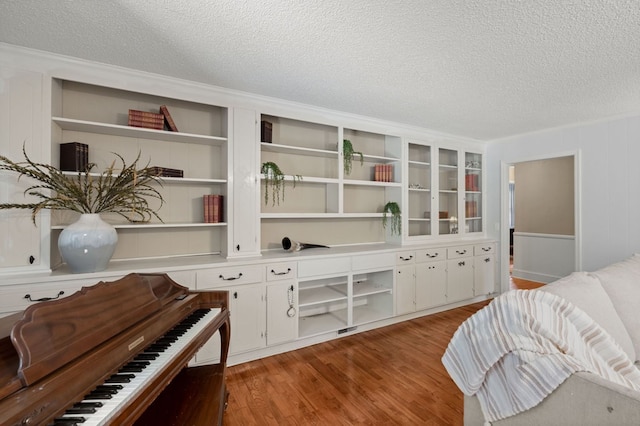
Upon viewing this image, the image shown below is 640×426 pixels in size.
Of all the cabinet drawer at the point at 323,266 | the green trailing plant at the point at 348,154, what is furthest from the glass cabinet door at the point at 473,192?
the cabinet drawer at the point at 323,266

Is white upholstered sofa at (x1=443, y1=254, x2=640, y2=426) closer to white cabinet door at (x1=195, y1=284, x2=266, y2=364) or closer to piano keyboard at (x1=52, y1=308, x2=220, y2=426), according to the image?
piano keyboard at (x1=52, y1=308, x2=220, y2=426)

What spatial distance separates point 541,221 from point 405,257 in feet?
11.5

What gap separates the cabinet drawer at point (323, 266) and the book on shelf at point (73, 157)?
6.16ft

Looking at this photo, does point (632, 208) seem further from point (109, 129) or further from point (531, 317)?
point (109, 129)

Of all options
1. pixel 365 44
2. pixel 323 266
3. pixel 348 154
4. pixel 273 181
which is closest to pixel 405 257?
pixel 323 266

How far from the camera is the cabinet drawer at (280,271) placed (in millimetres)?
2588

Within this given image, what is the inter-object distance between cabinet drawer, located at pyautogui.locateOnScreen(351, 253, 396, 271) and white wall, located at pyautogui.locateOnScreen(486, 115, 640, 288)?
95.7 inches

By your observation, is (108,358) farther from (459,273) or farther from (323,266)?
(459,273)

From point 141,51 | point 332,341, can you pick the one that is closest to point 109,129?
point 141,51

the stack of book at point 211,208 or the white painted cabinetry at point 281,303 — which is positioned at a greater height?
the stack of book at point 211,208

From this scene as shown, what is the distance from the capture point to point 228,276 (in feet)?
7.87

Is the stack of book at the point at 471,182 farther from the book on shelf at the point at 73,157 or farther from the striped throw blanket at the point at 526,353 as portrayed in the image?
the book on shelf at the point at 73,157

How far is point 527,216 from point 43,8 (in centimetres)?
675

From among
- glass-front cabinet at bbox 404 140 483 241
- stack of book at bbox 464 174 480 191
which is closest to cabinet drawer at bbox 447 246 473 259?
glass-front cabinet at bbox 404 140 483 241
